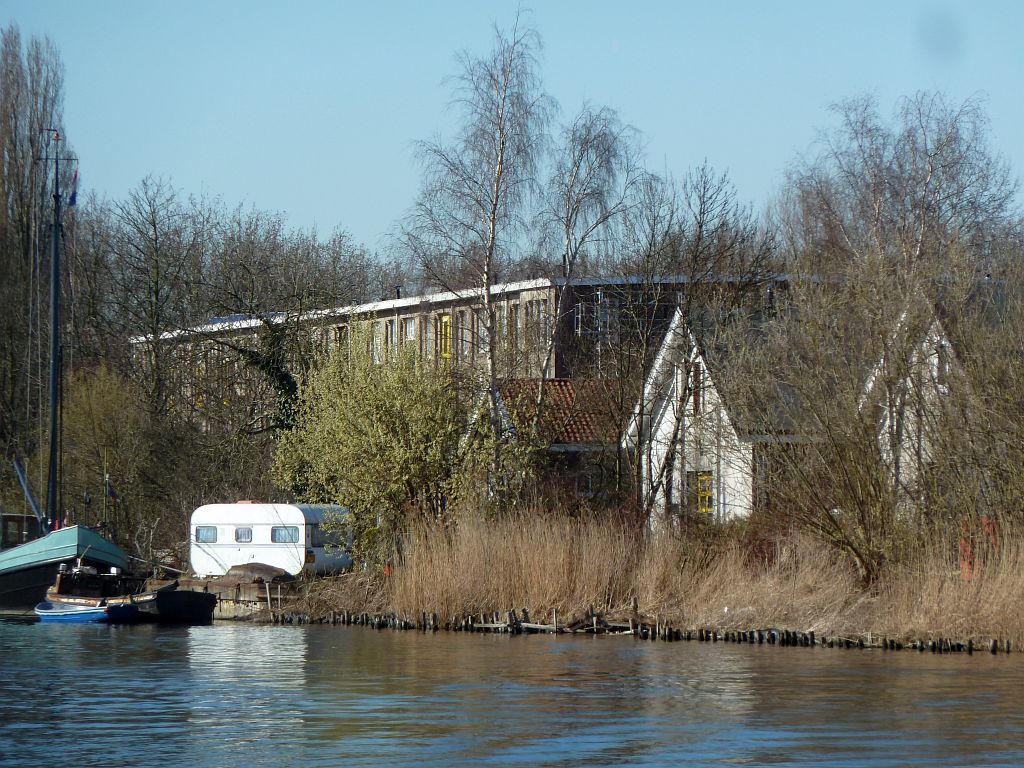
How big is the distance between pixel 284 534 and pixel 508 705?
2173cm

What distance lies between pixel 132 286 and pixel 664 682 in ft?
117

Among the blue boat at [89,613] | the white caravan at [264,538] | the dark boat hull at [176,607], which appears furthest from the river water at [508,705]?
the white caravan at [264,538]

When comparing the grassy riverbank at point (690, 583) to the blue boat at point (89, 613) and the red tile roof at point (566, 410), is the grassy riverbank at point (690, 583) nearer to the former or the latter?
the blue boat at point (89, 613)

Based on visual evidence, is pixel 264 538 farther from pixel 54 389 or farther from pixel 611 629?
pixel 611 629

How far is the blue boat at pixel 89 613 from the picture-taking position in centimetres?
3900

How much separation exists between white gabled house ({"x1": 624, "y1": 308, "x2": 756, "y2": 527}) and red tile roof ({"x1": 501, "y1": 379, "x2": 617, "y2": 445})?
1.00 m

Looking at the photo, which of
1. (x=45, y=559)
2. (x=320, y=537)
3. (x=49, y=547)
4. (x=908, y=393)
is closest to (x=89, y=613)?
(x=49, y=547)

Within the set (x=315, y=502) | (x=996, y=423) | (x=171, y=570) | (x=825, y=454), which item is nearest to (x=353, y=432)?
(x=315, y=502)

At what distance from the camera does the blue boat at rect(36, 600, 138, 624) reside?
39000 mm

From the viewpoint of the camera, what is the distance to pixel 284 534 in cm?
4172

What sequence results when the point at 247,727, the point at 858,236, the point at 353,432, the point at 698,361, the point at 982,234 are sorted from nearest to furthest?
the point at 247,727 → the point at 353,432 → the point at 698,361 → the point at 982,234 → the point at 858,236

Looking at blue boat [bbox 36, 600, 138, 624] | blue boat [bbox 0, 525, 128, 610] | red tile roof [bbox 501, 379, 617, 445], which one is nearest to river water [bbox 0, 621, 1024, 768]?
blue boat [bbox 36, 600, 138, 624]

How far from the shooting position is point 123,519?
161ft

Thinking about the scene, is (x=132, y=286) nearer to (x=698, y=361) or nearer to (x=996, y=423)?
(x=698, y=361)
